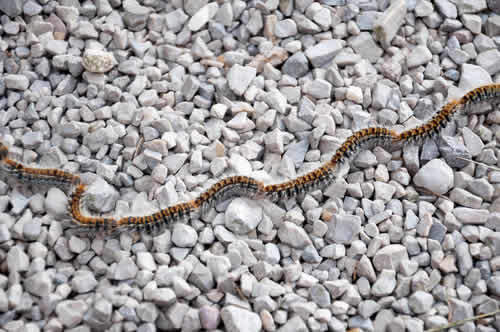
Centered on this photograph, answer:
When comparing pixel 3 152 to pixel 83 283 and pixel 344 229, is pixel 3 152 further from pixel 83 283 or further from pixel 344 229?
pixel 344 229

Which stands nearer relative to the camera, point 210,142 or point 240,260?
point 240,260

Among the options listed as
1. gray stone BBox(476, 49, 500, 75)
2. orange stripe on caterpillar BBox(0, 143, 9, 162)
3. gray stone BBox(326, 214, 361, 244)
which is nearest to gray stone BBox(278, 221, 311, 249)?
gray stone BBox(326, 214, 361, 244)

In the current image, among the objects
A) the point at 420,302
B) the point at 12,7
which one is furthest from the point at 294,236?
the point at 12,7

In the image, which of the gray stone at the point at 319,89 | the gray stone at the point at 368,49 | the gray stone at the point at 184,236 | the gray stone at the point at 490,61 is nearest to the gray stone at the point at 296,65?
the gray stone at the point at 319,89

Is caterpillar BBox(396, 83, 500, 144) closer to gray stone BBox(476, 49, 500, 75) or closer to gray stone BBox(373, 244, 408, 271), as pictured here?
gray stone BBox(476, 49, 500, 75)

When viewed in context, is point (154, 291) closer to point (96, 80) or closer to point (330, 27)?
point (96, 80)

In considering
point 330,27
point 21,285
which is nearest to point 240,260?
point 21,285

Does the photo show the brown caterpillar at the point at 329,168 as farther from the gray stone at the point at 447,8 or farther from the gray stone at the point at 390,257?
the gray stone at the point at 447,8
